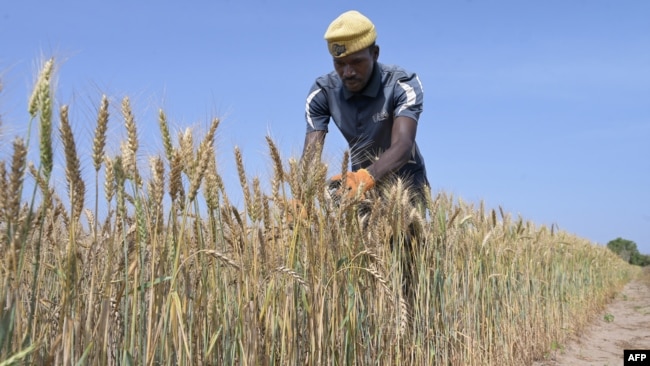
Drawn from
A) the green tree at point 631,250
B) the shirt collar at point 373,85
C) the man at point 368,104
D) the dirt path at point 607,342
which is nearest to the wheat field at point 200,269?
the man at point 368,104

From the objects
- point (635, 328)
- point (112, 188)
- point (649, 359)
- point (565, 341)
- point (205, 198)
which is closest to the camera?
point (112, 188)

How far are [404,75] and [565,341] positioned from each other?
4051 mm

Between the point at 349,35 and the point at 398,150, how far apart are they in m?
0.63

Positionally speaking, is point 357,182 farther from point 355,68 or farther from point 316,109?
point 316,109

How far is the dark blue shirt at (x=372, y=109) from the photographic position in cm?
331

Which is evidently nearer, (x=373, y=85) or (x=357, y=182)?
(x=357, y=182)

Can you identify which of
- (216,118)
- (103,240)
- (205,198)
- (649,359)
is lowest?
(649,359)

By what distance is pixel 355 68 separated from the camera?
3176mm

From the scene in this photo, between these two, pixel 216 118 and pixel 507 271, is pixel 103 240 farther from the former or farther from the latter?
pixel 507 271

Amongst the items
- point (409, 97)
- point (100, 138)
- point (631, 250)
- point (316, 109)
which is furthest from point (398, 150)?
point (631, 250)

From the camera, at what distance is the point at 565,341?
6.16 m

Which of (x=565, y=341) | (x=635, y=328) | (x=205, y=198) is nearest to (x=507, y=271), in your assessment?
(x=565, y=341)

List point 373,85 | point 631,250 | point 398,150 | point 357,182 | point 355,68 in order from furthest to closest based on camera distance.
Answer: point 631,250 < point 373,85 < point 355,68 < point 398,150 < point 357,182

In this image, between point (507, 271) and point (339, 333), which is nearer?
point (339, 333)
